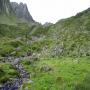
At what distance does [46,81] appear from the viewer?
2345 inches

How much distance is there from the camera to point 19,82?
58.9 metres

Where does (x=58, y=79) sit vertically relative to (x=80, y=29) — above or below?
below

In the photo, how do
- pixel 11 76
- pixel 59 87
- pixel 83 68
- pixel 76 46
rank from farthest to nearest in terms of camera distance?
pixel 76 46
pixel 83 68
pixel 11 76
pixel 59 87

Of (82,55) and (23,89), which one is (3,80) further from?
(82,55)

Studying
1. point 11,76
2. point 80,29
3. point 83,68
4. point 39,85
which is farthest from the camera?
point 80,29

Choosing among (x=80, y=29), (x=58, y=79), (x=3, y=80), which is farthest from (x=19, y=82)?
(x=80, y=29)

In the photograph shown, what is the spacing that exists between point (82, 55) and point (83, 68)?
32.1 metres

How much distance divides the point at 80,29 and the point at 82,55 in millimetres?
81932

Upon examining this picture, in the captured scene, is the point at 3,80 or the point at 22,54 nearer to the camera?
the point at 3,80

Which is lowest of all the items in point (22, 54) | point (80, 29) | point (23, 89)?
point (23, 89)

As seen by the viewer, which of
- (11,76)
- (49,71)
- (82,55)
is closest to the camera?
(11,76)

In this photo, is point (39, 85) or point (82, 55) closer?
point (39, 85)

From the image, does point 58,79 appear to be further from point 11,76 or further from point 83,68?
point 83,68

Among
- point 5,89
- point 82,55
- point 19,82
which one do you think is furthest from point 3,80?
point 82,55
